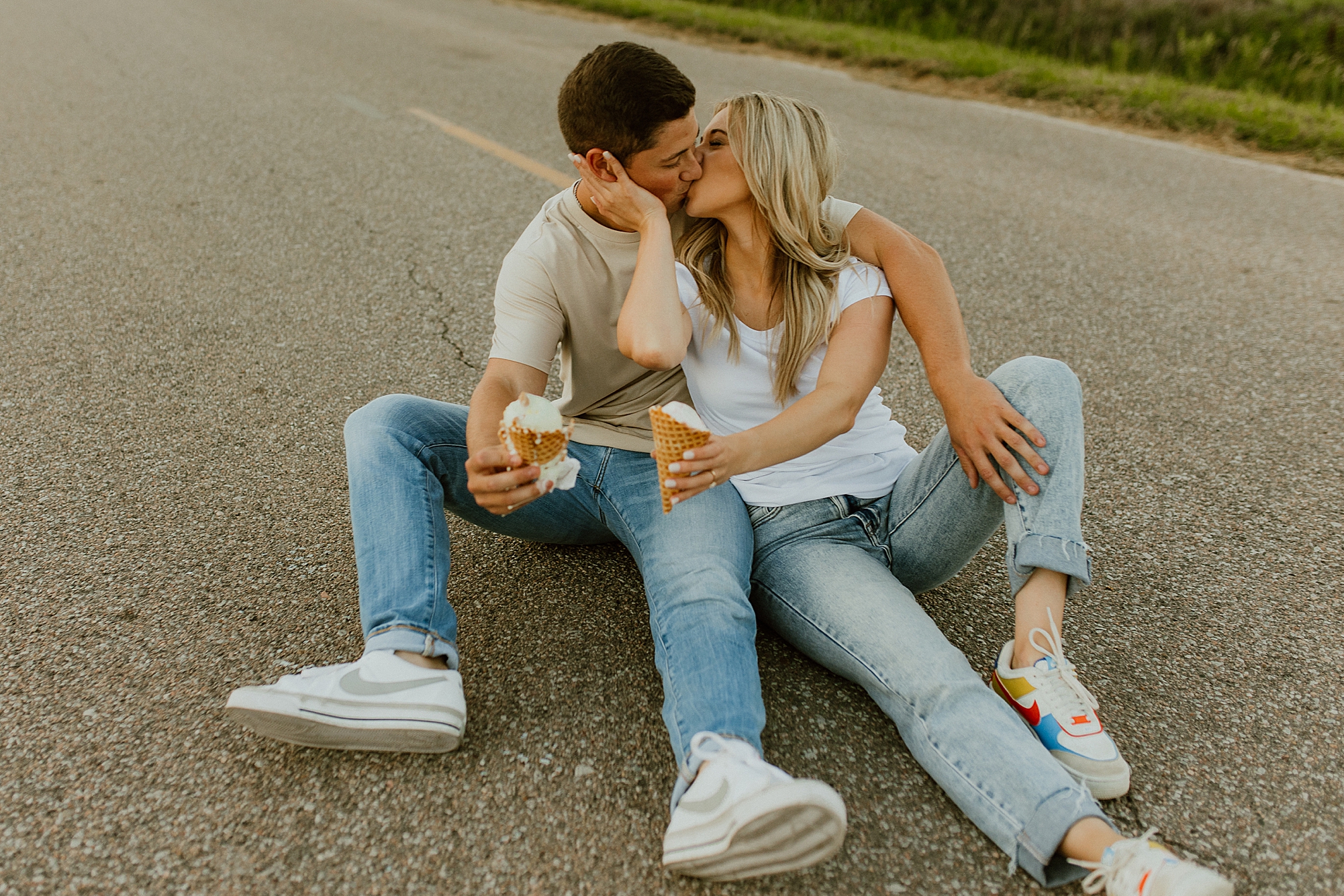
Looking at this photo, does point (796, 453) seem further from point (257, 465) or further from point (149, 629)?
point (257, 465)

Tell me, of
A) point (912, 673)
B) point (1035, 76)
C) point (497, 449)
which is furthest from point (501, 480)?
point (1035, 76)

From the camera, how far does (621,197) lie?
2391 mm

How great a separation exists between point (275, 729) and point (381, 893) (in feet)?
1.44

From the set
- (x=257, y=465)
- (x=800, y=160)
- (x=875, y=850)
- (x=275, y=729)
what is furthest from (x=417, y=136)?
(x=875, y=850)

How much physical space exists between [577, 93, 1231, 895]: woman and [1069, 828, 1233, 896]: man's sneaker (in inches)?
3.8

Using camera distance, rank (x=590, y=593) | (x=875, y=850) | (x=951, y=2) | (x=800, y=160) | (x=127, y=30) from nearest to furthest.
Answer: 1. (x=875, y=850)
2. (x=800, y=160)
3. (x=590, y=593)
4. (x=127, y=30)
5. (x=951, y=2)

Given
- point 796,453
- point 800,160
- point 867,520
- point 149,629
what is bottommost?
point 149,629

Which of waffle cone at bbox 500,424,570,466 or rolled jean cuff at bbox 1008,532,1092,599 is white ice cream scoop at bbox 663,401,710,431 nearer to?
waffle cone at bbox 500,424,570,466

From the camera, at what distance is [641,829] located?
6.35 ft

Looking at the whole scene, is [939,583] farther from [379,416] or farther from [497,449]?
[379,416]

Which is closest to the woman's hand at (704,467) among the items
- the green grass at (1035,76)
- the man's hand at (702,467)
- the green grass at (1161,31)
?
the man's hand at (702,467)

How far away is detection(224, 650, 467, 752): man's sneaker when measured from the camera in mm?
1979

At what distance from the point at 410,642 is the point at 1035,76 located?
28.1 ft

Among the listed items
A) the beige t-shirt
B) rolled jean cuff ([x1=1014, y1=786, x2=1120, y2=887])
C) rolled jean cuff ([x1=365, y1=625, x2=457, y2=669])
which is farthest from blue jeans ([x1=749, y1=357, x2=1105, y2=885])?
rolled jean cuff ([x1=365, y1=625, x2=457, y2=669])
